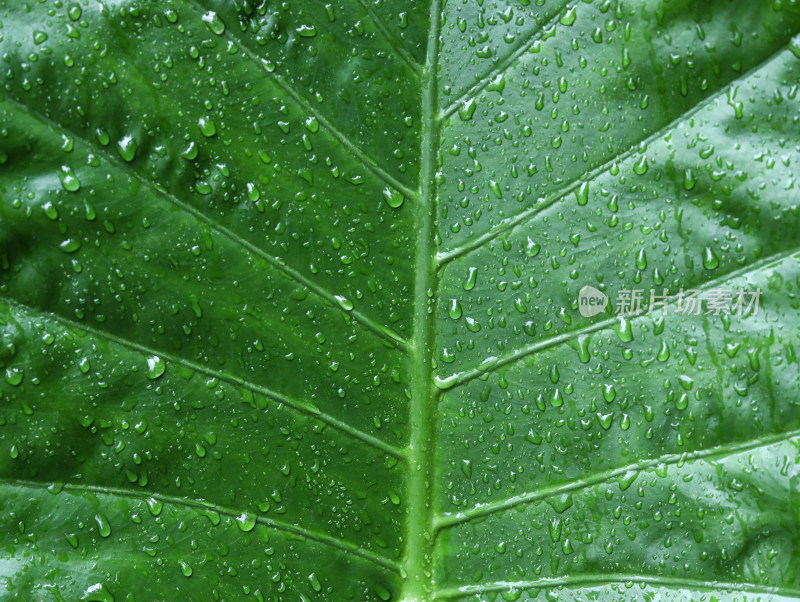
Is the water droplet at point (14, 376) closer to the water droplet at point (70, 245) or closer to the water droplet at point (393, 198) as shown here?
the water droplet at point (70, 245)

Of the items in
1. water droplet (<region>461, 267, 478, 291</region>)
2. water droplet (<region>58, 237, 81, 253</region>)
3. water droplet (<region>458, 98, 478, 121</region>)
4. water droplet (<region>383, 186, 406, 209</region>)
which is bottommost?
water droplet (<region>58, 237, 81, 253</region>)

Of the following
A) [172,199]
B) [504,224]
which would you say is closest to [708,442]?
[504,224]

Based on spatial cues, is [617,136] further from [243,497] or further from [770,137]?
[243,497]

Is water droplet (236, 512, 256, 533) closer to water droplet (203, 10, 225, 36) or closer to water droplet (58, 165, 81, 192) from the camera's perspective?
water droplet (58, 165, 81, 192)

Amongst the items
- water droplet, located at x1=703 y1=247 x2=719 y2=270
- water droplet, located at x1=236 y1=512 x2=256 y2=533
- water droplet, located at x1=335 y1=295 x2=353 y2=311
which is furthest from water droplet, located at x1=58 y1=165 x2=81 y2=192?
water droplet, located at x1=703 y1=247 x2=719 y2=270

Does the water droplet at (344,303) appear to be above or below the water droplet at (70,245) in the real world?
below

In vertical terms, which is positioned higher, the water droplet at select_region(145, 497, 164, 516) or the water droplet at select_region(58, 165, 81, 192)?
the water droplet at select_region(58, 165, 81, 192)

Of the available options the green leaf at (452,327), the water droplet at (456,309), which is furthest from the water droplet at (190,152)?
the water droplet at (456,309)
